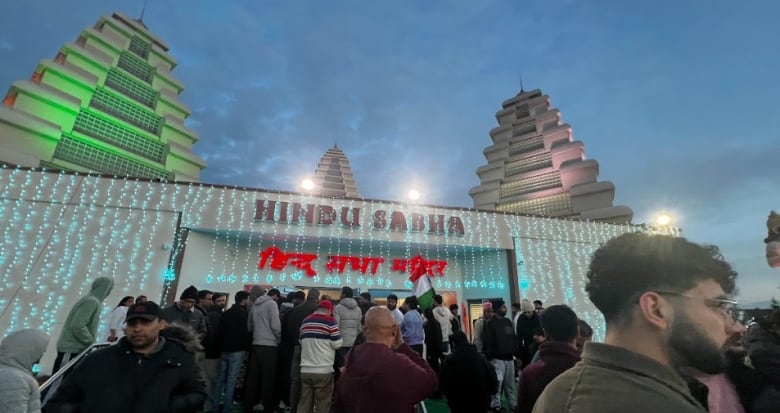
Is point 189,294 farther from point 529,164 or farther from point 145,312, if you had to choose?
point 529,164

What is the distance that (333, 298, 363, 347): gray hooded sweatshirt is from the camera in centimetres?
582

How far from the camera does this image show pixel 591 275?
1.24 metres

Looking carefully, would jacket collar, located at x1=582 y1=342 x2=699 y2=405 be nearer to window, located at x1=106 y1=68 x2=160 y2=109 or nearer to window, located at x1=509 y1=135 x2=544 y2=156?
window, located at x1=106 y1=68 x2=160 y2=109

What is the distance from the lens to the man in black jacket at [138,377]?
2.09m

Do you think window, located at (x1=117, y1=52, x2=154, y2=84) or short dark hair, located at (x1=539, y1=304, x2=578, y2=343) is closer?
short dark hair, located at (x1=539, y1=304, x2=578, y2=343)

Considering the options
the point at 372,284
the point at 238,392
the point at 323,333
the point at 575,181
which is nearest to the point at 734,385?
the point at 323,333

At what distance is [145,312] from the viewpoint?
2287 mm

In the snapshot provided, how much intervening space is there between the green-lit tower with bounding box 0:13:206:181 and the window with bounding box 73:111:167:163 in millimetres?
39

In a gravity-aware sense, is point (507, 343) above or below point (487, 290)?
below

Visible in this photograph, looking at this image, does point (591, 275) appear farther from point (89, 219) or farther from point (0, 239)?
point (0, 239)

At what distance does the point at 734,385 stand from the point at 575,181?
30.0 m

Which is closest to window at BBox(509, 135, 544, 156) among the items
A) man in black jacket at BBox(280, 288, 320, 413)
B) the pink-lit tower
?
the pink-lit tower

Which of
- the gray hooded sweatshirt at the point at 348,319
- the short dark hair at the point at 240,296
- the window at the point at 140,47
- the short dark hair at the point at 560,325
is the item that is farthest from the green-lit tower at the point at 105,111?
the short dark hair at the point at 560,325

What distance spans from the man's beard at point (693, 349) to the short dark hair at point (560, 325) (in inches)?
63.6
